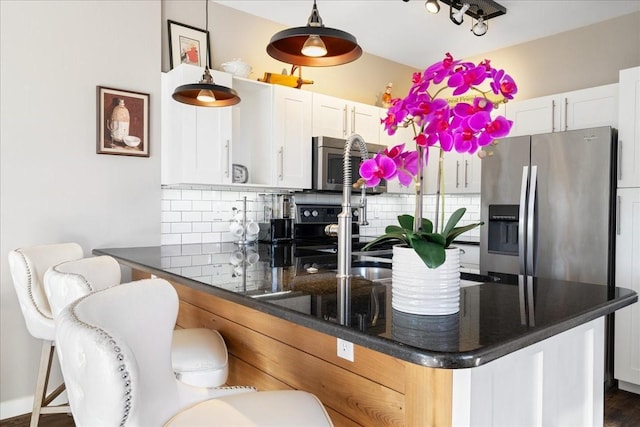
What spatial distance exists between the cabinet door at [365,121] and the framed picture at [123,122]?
5.49 ft

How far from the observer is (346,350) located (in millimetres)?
1237

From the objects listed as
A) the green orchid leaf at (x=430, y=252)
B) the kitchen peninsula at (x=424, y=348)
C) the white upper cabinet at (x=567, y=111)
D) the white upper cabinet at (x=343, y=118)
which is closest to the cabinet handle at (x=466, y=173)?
the white upper cabinet at (x=567, y=111)

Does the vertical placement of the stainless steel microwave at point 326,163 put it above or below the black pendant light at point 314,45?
below

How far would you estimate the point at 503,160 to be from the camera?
3502 mm

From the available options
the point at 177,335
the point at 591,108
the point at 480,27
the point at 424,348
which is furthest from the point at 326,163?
the point at 424,348

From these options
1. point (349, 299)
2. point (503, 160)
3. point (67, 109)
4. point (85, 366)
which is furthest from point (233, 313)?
point (503, 160)

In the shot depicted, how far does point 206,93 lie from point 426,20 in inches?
87.0

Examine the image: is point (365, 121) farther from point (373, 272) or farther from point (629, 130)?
point (373, 272)

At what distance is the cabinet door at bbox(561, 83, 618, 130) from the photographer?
3.32 metres

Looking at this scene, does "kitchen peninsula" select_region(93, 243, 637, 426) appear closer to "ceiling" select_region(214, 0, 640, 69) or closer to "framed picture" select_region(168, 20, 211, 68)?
"framed picture" select_region(168, 20, 211, 68)

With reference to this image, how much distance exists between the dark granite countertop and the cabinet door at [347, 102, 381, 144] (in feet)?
6.76

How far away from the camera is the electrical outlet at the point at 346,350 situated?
123 centimetres

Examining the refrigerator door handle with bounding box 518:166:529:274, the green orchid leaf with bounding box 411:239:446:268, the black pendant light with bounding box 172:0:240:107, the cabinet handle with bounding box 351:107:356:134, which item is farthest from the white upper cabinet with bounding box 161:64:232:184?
the green orchid leaf with bounding box 411:239:446:268

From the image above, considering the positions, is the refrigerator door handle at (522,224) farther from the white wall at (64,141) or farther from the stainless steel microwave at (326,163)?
the white wall at (64,141)
